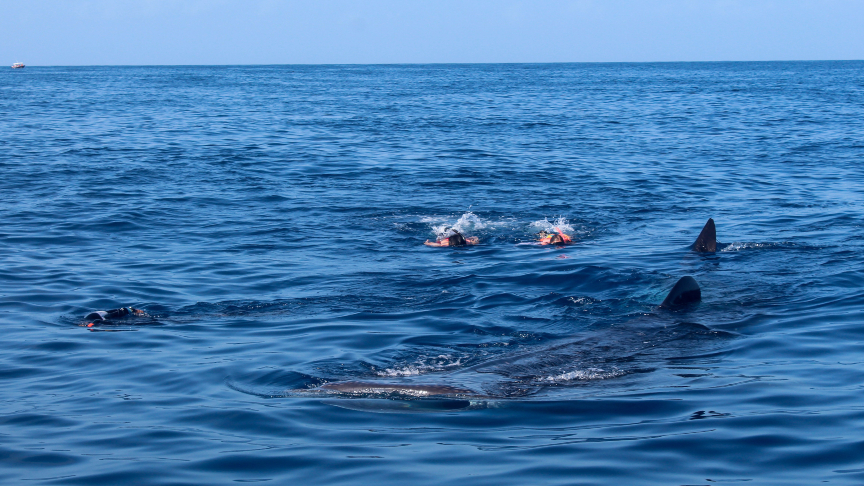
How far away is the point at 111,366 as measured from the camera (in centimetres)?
884

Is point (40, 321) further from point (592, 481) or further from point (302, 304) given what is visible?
point (592, 481)

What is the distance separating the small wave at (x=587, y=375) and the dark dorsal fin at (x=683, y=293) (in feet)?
9.34

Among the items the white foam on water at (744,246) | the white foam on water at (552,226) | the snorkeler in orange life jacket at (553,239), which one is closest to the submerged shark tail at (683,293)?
the white foam on water at (744,246)

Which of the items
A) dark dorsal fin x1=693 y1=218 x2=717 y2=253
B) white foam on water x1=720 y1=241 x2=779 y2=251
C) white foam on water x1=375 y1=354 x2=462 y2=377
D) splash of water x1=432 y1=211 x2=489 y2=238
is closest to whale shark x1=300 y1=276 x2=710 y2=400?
white foam on water x1=375 y1=354 x2=462 y2=377

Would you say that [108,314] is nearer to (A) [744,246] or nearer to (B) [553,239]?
(B) [553,239]

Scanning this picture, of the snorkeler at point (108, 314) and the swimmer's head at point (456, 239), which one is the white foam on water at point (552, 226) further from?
the snorkeler at point (108, 314)

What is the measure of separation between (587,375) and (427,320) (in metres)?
3.00

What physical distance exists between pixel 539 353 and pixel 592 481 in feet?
10.5

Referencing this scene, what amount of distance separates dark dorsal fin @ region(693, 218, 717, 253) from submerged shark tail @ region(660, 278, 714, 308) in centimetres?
312

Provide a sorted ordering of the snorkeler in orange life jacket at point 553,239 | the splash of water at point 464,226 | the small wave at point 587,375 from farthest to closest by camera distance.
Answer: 1. the splash of water at point 464,226
2. the snorkeler in orange life jacket at point 553,239
3. the small wave at point 587,375

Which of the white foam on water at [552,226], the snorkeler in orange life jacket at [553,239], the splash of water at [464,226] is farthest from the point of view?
the white foam on water at [552,226]

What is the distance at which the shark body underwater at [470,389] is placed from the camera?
7.36 m

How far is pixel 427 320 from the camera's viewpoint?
35.0 feet

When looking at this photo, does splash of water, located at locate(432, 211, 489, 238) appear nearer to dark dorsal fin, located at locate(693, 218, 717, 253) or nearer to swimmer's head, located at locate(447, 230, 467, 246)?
swimmer's head, located at locate(447, 230, 467, 246)
